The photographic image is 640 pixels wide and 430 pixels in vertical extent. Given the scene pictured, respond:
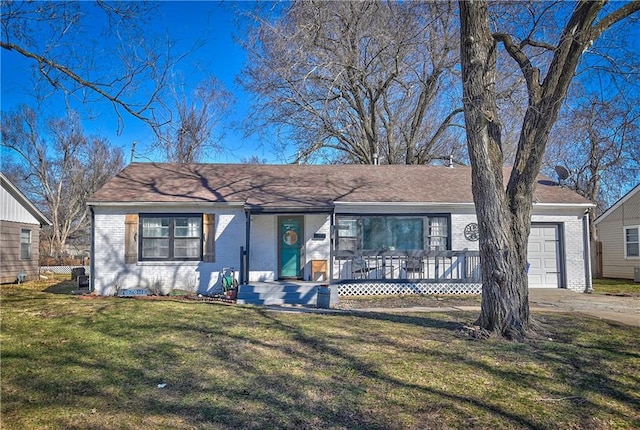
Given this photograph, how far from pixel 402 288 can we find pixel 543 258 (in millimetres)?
5251

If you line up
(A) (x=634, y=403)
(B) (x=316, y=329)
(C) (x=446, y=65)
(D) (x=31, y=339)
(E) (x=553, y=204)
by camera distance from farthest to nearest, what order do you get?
1. (C) (x=446, y=65)
2. (E) (x=553, y=204)
3. (B) (x=316, y=329)
4. (D) (x=31, y=339)
5. (A) (x=634, y=403)

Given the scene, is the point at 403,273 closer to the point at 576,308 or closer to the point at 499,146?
the point at 576,308

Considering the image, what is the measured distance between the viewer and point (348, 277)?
43.3 ft

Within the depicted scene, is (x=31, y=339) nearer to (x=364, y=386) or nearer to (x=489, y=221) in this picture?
(x=364, y=386)

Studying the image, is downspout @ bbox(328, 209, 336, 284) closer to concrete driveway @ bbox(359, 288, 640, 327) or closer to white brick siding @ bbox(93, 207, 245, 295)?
concrete driveway @ bbox(359, 288, 640, 327)

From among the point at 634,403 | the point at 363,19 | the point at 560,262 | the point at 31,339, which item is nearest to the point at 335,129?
the point at 363,19

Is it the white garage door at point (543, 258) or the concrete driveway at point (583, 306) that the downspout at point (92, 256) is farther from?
the white garage door at point (543, 258)

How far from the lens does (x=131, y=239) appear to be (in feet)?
42.5

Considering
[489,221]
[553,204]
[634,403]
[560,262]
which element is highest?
[553,204]

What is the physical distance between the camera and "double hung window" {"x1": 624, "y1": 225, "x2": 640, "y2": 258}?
1877cm

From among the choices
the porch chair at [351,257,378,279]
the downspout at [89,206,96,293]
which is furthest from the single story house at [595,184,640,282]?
the downspout at [89,206,96,293]

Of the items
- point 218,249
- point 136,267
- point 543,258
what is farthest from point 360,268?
point 136,267

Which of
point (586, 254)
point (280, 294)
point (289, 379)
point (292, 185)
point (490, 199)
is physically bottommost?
point (289, 379)

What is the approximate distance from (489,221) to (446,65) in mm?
14569
